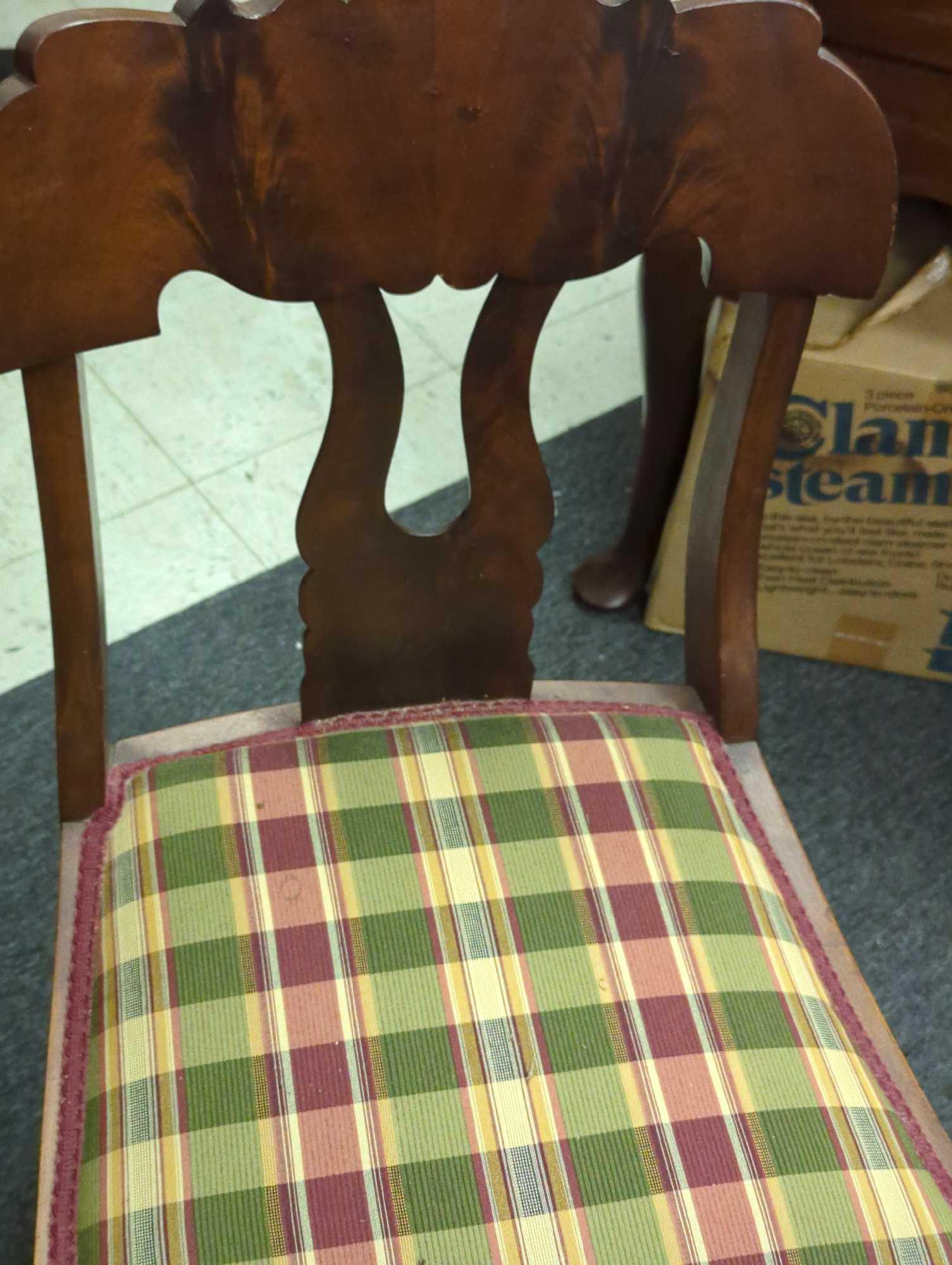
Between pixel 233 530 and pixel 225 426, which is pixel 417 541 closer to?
pixel 233 530

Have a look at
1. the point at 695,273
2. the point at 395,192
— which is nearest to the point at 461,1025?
the point at 395,192

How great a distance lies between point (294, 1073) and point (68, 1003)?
0.14m

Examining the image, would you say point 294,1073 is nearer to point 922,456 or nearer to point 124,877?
point 124,877

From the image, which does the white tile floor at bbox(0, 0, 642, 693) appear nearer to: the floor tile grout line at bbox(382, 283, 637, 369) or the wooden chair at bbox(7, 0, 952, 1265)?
the floor tile grout line at bbox(382, 283, 637, 369)

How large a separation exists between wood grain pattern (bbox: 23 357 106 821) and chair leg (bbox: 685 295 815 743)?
0.35 m

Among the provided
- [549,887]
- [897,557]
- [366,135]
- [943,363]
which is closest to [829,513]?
[897,557]

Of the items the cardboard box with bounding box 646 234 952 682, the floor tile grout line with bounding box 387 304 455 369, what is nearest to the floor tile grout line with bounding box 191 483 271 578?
the floor tile grout line with bounding box 387 304 455 369

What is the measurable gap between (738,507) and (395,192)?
0.90 ft

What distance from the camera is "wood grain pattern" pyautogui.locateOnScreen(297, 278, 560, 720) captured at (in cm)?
67

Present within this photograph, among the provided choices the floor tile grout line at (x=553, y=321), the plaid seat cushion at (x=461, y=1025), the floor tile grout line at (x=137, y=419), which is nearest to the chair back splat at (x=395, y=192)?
the plaid seat cushion at (x=461, y=1025)

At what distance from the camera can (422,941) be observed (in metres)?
0.69

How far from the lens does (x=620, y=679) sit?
4.71 ft

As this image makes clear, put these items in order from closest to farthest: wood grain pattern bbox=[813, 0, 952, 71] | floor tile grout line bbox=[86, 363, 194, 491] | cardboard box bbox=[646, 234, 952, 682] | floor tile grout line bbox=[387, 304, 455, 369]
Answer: wood grain pattern bbox=[813, 0, 952, 71], cardboard box bbox=[646, 234, 952, 682], floor tile grout line bbox=[86, 363, 194, 491], floor tile grout line bbox=[387, 304, 455, 369]

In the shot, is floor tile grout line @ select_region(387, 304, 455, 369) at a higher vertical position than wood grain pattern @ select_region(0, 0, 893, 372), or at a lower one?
lower
